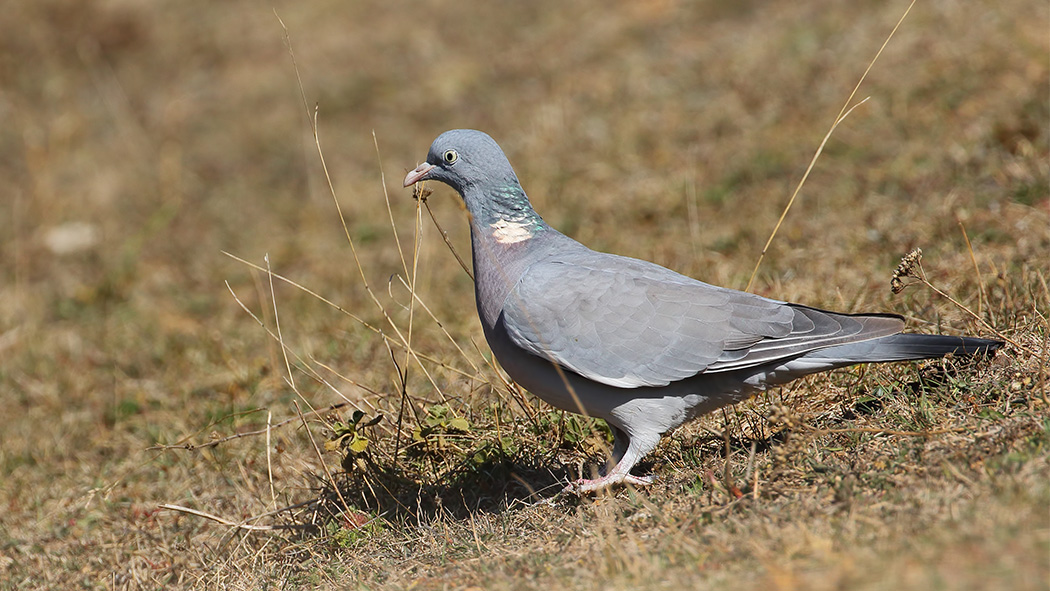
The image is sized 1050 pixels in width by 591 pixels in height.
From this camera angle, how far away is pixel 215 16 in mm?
12172

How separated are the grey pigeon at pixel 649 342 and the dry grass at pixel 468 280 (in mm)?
237

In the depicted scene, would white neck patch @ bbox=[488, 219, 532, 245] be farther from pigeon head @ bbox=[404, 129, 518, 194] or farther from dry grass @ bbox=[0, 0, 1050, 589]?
dry grass @ bbox=[0, 0, 1050, 589]

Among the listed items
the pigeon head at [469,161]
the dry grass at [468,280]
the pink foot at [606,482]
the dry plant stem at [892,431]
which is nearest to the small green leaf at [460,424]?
the dry grass at [468,280]

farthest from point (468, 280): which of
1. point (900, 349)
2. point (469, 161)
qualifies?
point (900, 349)

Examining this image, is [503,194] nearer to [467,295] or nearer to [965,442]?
[965,442]

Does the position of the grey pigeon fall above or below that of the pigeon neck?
below

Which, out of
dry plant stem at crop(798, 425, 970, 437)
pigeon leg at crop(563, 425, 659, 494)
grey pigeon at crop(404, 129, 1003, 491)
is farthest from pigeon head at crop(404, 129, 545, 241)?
dry plant stem at crop(798, 425, 970, 437)

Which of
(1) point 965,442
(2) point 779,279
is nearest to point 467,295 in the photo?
(2) point 779,279

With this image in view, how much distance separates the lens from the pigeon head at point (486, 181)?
3715 mm

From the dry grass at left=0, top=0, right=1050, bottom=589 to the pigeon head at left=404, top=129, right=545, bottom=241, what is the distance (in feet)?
1.32

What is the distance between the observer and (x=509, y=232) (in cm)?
370

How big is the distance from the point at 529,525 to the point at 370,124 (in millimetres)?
6580

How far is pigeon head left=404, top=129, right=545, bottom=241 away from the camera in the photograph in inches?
146

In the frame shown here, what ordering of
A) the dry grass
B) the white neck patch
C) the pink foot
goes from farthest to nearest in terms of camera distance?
the white neck patch → the pink foot → the dry grass
